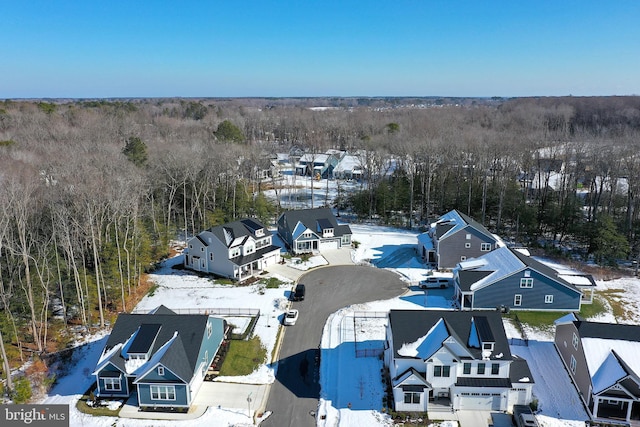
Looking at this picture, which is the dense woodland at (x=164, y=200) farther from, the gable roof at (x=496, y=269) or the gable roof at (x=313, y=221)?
the gable roof at (x=496, y=269)

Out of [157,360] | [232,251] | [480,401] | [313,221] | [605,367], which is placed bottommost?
[480,401]

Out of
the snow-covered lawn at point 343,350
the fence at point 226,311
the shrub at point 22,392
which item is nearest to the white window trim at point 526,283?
the snow-covered lawn at point 343,350

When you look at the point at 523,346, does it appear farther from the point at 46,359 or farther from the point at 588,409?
the point at 46,359

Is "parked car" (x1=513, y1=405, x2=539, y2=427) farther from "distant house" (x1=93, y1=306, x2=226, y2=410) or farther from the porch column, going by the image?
"distant house" (x1=93, y1=306, x2=226, y2=410)

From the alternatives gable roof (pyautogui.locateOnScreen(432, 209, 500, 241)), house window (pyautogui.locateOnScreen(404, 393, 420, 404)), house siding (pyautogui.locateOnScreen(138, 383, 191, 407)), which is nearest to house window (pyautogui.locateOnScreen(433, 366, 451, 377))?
house window (pyautogui.locateOnScreen(404, 393, 420, 404))

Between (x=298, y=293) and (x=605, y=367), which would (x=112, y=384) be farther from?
(x=605, y=367)

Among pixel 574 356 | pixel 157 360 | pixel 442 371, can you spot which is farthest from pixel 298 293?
pixel 574 356
